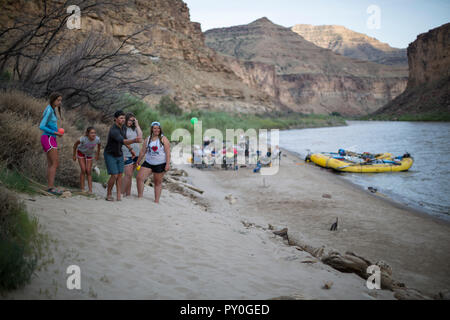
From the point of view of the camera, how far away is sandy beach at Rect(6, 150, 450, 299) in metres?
3.01

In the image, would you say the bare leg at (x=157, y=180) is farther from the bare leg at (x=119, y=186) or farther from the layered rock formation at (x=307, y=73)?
the layered rock formation at (x=307, y=73)

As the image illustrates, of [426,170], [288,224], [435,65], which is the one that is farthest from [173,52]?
[435,65]

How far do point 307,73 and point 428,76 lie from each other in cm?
5244

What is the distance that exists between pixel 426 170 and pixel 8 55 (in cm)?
1951

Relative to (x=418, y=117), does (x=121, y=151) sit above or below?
below

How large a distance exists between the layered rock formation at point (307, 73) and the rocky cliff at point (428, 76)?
37.6m

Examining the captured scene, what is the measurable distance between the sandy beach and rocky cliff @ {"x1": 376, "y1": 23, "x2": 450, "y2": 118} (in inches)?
3104

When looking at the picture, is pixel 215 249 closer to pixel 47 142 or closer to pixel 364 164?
pixel 47 142

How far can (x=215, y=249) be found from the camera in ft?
14.5

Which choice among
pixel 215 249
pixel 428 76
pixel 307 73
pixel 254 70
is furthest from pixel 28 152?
pixel 307 73

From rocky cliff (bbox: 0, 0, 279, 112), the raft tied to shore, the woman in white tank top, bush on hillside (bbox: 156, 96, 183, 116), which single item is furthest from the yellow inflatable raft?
rocky cliff (bbox: 0, 0, 279, 112)

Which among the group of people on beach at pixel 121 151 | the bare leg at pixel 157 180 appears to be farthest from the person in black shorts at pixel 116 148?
the bare leg at pixel 157 180
